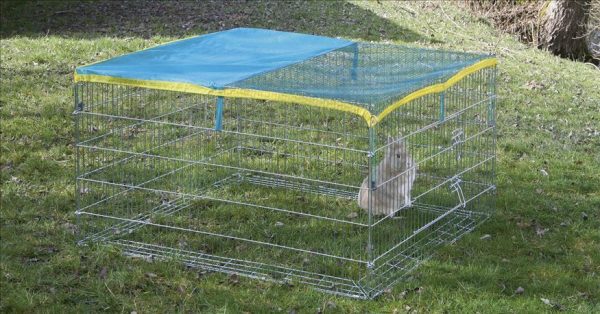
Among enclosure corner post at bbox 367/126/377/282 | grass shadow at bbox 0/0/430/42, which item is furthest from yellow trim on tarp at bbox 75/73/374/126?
A: grass shadow at bbox 0/0/430/42

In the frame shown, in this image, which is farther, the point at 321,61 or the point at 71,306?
the point at 321,61

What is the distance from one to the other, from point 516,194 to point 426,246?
1.39m

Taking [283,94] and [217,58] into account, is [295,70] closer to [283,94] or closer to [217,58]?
[217,58]

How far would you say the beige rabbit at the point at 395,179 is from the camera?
6375 mm

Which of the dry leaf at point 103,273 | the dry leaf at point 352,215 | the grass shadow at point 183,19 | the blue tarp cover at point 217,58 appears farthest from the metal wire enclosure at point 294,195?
the grass shadow at point 183,19

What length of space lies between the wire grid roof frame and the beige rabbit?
20.0 inches

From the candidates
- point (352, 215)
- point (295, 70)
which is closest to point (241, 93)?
point (295, 70)

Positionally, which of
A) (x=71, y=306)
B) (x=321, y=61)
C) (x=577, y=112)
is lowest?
(x=71, y=306)

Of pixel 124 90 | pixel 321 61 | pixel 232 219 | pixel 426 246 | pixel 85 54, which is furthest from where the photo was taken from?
pixel 85 54

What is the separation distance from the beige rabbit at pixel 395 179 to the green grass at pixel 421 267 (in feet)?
1.55

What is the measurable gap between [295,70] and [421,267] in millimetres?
1751

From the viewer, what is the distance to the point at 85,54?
11281 mm

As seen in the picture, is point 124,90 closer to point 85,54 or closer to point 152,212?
point 85,54

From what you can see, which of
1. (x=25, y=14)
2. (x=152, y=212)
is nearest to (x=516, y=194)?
(x=152, y=212)
